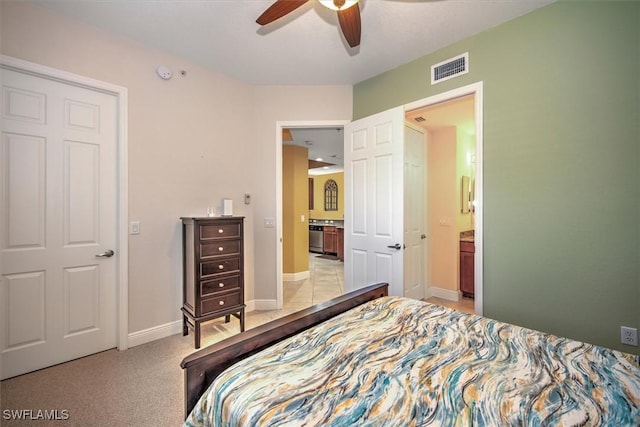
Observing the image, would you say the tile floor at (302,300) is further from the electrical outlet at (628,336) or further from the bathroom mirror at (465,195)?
the electrical outlet at (628,336)

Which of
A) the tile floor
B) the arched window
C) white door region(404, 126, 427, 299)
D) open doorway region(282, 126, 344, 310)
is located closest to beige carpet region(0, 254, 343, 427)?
the tile floor

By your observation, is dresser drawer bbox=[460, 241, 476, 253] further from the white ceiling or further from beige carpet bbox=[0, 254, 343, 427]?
beige carpet bbox=[0, 254, 343, 427]

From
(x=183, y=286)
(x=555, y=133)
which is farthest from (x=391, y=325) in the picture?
(x=183, y=286)

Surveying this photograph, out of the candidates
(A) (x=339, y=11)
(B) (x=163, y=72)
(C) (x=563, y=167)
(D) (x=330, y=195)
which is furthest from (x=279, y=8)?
(D) (x=330, y=195)

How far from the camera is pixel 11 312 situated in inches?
80.4

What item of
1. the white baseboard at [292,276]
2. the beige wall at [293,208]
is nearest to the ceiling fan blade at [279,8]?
the beige wall at [293,208]

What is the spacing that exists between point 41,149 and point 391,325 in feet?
9.08

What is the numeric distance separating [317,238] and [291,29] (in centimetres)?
626

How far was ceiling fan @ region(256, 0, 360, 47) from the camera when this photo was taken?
1.62m

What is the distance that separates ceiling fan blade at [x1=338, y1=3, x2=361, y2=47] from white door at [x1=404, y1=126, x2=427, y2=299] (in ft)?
5.89

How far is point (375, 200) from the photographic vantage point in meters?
3.03

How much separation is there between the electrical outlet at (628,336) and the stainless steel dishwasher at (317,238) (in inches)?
255

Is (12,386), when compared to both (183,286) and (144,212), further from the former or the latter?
(144,212)

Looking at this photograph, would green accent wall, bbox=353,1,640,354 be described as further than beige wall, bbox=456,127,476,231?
No
